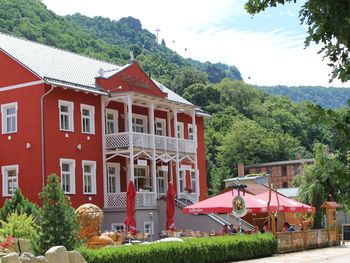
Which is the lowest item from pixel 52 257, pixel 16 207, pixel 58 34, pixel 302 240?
pixel 302 240

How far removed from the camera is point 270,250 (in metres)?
26.5

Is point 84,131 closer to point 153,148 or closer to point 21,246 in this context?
point 153,148

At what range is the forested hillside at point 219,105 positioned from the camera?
6919 centimetres

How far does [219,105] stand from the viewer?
10338 centimetres

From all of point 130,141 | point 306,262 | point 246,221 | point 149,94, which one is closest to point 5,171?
point 130,141

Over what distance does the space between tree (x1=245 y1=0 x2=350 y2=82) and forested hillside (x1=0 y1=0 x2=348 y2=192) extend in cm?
6168

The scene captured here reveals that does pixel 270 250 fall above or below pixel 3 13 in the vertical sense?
below

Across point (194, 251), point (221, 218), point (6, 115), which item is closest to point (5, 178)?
point (6, 115)

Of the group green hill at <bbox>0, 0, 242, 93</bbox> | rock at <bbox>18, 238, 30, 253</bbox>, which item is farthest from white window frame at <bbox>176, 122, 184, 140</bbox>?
green hill at <bbox>0, 0, 242, 93</bbox>

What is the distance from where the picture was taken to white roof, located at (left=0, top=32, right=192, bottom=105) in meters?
31.6

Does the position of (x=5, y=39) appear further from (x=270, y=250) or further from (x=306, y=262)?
(x=306, y=262)

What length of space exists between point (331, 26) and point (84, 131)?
2937 centimetres

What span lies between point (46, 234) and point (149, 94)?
1917cm

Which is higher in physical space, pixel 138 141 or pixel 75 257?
pixel 138 141
